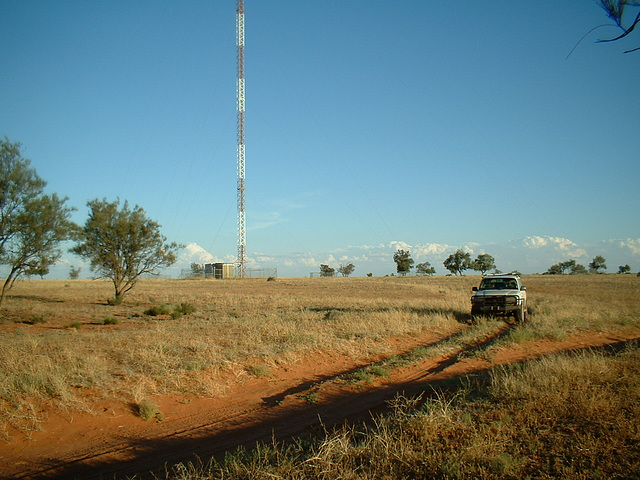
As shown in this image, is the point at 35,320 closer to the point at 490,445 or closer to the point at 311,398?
the point at 311,398

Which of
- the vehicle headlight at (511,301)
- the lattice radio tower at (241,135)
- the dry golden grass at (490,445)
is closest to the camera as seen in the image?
the dry golden grass at (490,445)

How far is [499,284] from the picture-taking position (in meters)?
21.5

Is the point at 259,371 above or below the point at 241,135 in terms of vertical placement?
below

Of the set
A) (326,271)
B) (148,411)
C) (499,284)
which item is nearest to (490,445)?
(148,411)

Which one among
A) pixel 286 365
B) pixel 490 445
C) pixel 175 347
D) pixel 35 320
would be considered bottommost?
pixel 286 365

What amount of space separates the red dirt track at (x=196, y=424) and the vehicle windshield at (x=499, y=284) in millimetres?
11101

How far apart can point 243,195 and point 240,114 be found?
36.1 ft

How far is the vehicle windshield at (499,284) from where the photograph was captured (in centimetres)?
2113

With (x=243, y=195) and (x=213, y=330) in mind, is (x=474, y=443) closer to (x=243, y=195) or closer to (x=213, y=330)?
(x=213, y=330)

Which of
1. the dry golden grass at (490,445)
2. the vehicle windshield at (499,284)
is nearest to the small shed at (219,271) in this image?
the vehicle windshield at (499,284)

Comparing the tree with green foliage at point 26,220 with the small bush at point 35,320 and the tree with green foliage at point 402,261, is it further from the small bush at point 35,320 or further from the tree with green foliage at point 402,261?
the tree with green foliage at point 402,261

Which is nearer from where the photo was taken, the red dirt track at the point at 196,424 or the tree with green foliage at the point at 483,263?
the red dirt track at the point at 196,424

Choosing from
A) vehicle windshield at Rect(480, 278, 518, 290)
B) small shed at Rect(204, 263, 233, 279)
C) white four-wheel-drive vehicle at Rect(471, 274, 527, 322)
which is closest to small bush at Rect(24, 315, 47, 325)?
white four-wheel-drive vehicle at Rect(471, 274, 527, 322)

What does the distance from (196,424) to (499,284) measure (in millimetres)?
18010
